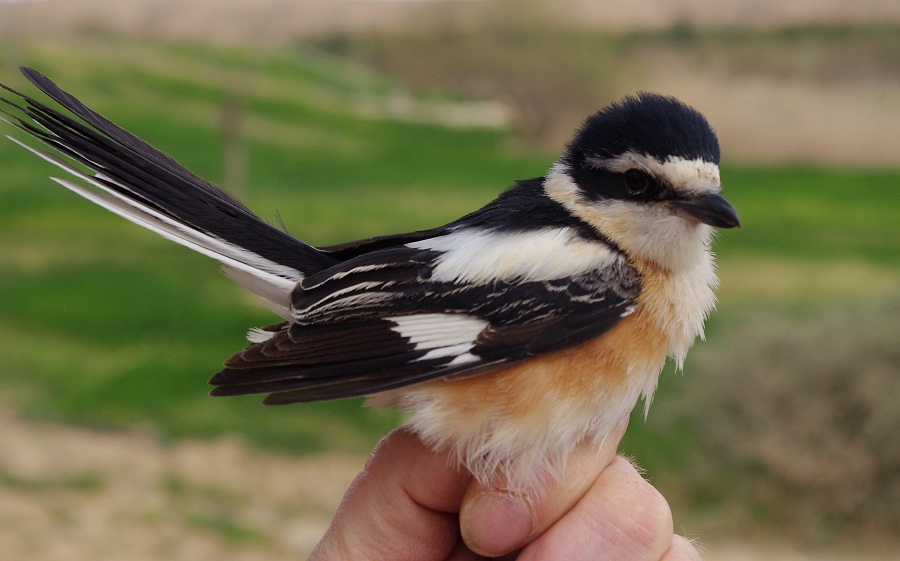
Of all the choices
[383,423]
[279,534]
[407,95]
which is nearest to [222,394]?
[279,534]

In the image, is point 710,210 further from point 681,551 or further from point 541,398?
point 681,551

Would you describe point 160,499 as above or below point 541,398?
below

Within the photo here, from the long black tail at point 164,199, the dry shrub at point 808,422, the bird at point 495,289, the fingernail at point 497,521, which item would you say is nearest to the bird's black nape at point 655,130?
the bird at point 495,289

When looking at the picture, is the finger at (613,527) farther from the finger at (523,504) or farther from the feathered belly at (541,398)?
the feathered belly at (541,398)

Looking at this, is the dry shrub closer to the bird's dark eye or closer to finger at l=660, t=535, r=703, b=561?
finger at l=660, t=535, r=703, b=561

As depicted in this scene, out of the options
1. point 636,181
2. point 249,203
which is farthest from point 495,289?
point 249,203

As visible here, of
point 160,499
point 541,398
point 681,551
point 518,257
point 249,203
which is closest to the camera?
point 541,398
